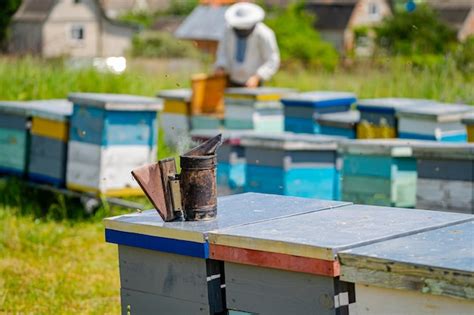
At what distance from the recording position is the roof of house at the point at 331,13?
57000mm

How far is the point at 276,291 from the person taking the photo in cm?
289

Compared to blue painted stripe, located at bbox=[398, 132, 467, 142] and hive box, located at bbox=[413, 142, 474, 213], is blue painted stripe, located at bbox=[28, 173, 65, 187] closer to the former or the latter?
blue painted stripe, located at bbox=[398, 132, 467, 142]

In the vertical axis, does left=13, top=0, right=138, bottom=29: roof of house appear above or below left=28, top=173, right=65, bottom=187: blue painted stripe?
above

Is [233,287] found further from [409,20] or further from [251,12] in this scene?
[409,20]

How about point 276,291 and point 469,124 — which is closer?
point 276,291

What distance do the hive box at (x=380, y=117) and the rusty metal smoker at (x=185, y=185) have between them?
366 centimetres

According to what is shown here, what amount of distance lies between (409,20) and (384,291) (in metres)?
36.1

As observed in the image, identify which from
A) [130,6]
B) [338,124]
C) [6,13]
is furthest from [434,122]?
[130,6]

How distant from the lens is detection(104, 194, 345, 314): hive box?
305 cm

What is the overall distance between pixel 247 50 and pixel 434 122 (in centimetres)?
359

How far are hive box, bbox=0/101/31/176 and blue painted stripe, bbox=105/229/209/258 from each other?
14.9ft

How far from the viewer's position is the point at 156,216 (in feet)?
11.1

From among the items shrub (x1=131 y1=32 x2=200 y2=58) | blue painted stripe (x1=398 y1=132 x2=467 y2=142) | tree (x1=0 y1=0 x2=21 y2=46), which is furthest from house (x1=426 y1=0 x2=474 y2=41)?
blue painted stripe (x1=398 y1=132 x2=467 y2=142)

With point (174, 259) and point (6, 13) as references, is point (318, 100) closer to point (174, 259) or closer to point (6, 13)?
point (174, 259)
